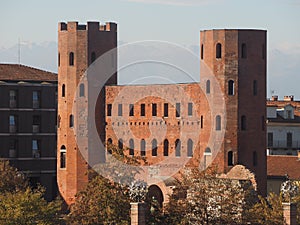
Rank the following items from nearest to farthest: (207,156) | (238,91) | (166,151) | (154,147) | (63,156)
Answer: (238,91)
(207,156)
(166,151)
(154,147)
(63,156)

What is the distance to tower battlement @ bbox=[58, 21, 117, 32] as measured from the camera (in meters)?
101

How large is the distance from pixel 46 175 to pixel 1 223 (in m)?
38.1

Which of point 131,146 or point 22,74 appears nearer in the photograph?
point 131,146

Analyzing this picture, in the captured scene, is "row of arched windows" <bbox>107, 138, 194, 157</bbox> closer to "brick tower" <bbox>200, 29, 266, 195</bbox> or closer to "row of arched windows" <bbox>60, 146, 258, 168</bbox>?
"row of arched windows" <bbox>60, 146, 258, 168</bbox>

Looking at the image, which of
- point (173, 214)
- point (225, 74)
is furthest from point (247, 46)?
point (173, 214)

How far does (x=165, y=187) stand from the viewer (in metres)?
93.8

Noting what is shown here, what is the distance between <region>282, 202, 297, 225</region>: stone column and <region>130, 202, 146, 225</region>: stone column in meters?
6.98

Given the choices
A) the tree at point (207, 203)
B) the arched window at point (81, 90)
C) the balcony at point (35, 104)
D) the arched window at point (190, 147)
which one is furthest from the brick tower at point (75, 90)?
the tree at point (207, 203)

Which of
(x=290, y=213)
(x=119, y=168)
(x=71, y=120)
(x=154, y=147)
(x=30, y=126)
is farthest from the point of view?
(x=30, y=126)

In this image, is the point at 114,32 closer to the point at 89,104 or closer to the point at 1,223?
the point at 89,104

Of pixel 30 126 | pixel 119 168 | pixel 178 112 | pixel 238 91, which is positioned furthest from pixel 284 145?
pixel 119 168

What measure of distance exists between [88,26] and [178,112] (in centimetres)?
961

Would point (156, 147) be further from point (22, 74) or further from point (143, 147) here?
point (22, 74)

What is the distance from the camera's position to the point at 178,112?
317 feet
